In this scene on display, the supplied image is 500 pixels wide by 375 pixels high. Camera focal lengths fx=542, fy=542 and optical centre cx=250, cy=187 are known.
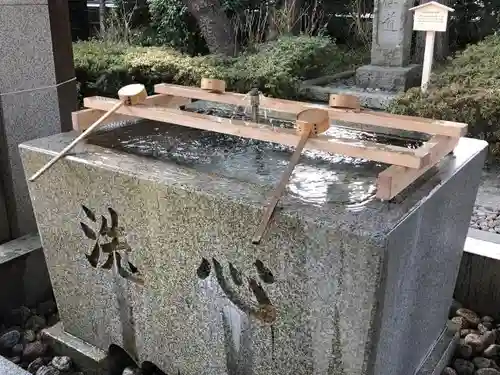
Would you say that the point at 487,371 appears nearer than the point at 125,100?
No

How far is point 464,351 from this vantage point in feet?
8.35

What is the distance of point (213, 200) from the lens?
67.0 inches

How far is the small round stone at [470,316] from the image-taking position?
8.74 feet

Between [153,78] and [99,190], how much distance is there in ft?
18.8

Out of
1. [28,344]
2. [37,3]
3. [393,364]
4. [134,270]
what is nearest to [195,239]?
[134,270]

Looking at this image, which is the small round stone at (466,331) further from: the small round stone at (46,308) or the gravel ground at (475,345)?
the small round stone at (46,308)

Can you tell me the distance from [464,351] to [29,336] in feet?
6.94

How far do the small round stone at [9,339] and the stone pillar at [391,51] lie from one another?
736cm

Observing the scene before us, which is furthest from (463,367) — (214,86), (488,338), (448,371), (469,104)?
(469,104)

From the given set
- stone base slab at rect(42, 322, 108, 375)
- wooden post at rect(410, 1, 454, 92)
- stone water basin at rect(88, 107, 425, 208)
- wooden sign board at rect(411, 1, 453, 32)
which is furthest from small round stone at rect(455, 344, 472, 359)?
wooden sign board at rect(411, 1, 453, 32)

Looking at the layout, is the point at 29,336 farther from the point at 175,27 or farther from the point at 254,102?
the point at 175,27

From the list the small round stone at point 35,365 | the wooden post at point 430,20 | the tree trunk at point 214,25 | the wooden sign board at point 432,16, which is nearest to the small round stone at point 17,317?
the small round stone at point 35,365

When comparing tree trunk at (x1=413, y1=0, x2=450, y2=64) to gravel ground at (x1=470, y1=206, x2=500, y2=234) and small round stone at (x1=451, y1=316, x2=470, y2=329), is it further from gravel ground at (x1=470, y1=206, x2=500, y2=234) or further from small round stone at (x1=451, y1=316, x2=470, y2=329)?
small round stone at (x1=451, y1=316, x2=470, y2=329)

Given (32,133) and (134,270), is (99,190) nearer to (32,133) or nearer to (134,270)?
(134,270)
